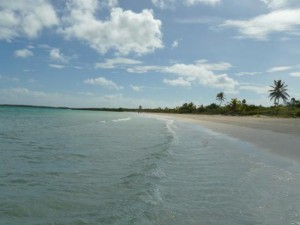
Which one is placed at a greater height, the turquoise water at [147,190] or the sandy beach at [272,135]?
the sandy beach at [272,135]

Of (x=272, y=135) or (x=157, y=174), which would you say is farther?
(x=272, y=135)

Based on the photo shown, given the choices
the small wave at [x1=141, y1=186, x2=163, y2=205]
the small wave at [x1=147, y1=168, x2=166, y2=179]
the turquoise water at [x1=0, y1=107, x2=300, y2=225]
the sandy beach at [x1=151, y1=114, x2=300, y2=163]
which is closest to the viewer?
the turquoise water at [x1=0, y1=107, x2=300, y2=225]

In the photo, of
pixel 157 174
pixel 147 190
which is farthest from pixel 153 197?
pixel 157 174

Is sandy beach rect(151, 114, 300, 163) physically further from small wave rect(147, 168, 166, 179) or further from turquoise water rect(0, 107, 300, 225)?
small wave rect(147, 168, 166, 179)

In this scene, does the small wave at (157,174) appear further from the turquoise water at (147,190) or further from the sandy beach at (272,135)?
the sandy beach at (272,135)

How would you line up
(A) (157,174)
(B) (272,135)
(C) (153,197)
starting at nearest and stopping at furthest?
1. (C) (153,197)
2. (A) (157,174)
3. (B) (272,135)

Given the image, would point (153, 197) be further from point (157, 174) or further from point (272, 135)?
point (272, 135)

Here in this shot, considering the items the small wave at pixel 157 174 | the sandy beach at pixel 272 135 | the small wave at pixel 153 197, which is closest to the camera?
the small wave at pixel 153 197

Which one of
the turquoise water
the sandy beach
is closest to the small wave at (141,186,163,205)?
the turquoise water

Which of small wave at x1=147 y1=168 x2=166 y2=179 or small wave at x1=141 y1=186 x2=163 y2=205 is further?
small wave at x1=147 y1=168 x2=166 y2=179

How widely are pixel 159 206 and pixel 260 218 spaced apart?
1.87 m

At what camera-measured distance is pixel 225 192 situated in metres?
7.91

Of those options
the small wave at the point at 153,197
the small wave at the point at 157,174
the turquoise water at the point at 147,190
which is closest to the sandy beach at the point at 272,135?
the turquoise water at the point at 147,190

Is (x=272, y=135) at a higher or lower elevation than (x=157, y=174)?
higher
